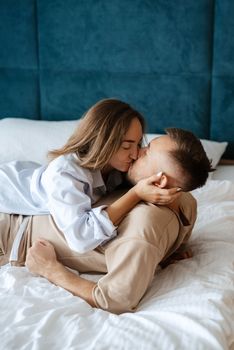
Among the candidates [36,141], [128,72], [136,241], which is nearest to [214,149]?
[128,72]

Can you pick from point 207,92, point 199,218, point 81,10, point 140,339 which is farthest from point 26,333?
point 81,10

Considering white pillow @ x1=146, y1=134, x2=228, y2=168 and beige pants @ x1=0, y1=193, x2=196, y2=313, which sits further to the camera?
white pillow @ x1=146, y1=134, x2=228, y2=168

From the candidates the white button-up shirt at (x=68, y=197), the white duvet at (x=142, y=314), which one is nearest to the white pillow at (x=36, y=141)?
the white button-up shirt at (x=68, y=197)

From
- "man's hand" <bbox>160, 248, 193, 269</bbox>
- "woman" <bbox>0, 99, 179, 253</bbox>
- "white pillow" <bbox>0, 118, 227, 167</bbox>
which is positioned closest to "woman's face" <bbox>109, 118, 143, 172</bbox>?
"woman" <bbox>0, 99, 179, 253</bbox>

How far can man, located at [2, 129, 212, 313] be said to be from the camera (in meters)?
1.33

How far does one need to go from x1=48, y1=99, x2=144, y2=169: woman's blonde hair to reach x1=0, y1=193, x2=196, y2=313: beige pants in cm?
15

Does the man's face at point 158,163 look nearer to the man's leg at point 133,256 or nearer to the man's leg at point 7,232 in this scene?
the man's leg at point 133,256

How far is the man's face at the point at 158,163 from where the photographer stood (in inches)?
56.7

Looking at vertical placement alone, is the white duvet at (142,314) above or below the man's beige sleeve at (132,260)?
below

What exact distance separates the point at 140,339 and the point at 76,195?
475 mm

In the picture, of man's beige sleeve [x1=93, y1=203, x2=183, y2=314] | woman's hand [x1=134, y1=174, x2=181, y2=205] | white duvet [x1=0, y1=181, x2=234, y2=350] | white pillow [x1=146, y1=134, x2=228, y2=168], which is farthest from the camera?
white pillow [x1=146, y1=134, x2=228, y2=168]

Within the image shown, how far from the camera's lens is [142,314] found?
1.27 metres

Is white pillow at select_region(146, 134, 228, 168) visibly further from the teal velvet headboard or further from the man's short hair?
the man's short hair

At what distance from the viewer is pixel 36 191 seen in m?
1.66
